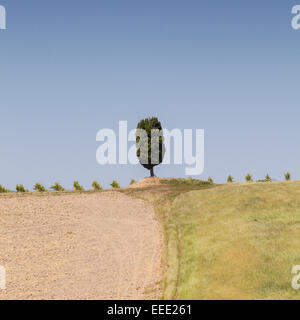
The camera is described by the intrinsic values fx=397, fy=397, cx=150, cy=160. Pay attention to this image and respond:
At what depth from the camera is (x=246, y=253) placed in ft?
74.1

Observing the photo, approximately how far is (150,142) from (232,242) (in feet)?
97.9

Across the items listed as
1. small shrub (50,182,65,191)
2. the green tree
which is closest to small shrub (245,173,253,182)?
the green tree

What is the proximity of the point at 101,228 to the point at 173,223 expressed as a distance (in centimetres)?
568

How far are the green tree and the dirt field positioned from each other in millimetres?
15255

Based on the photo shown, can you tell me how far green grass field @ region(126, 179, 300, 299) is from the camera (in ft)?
64.8

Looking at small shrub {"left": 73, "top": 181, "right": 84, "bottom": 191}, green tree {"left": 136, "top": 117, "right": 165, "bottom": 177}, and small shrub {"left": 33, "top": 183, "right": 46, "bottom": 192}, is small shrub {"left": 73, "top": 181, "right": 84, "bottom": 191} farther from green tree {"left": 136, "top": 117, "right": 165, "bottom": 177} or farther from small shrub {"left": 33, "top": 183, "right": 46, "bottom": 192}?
green tree {"left": 136, "top": 117, "right": 165, "bottom": 177}

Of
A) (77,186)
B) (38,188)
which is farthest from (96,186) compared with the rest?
(38,188)

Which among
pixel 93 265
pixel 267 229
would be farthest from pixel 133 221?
pixel 267 229

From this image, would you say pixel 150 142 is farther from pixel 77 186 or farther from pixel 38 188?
pixel 38 188

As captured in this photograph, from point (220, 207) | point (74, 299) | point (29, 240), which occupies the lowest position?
point (74, 299)

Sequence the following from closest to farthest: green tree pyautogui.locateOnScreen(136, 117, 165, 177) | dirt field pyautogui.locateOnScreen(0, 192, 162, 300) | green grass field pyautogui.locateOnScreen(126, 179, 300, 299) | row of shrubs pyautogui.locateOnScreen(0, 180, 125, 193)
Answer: green grass field pyautogui.locateOnScreen(126, 179, 300, 299) < dirt field pyautogui.locateOnScreen(0, 192, 162, 300) < row of shrubs pyautogui.locateOnScreen(0, 180, 125, 193) < green tree pyautogui.locateOnScreen(136, 117, 165, 177)

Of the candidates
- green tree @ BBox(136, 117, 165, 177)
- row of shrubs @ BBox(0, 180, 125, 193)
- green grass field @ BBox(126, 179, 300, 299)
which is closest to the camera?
green grass field @ BBox(126, 179, 300, 299)
